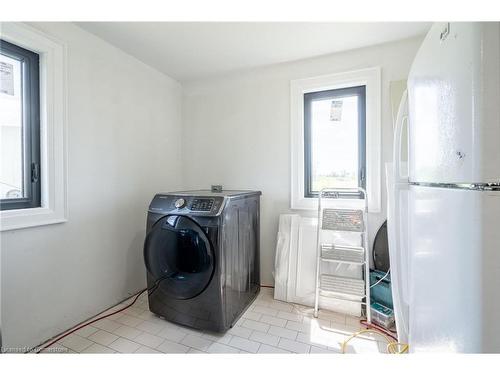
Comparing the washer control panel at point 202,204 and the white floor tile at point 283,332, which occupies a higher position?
the washer control panel at point 202,204

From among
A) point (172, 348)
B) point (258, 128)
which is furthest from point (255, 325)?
point (258, 128)

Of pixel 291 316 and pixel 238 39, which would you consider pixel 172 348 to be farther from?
pixel 238 39

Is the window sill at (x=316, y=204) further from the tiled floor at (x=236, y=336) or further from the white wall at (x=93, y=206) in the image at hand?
the white wall at (x=93, y=206)

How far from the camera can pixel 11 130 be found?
1.30 meters

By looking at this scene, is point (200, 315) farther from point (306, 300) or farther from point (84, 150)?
point (84, 150)

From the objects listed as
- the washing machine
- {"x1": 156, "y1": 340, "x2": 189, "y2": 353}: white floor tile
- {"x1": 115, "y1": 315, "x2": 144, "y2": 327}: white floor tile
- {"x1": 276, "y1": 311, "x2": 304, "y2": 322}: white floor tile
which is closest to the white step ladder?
{"x1": 276, "y1": 311, "x2": 304, "y2": 322}: white floor tile

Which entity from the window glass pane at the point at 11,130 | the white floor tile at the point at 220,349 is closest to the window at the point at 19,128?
the window glass pane at the point at 11,130

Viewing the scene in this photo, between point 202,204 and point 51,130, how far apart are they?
106cm

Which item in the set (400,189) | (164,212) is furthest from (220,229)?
(400,189)

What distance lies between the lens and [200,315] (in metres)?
1.46

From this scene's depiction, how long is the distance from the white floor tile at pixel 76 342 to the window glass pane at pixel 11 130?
0.93 meters

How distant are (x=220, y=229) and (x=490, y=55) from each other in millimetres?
1251

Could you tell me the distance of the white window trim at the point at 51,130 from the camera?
4.42ft
